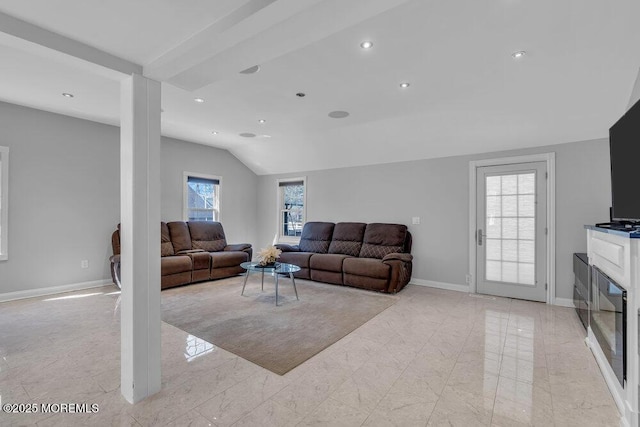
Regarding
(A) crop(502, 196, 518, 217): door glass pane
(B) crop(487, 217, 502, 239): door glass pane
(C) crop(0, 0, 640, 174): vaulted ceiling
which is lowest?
(B) crop(487, 217, 502, 239): door glass pane

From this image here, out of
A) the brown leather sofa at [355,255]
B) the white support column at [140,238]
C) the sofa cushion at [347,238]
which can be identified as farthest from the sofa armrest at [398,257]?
the white support column at [140,238]

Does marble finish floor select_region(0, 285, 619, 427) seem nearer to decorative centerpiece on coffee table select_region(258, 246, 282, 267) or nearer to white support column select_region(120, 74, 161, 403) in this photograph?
white support column select_region(120, 74, 161, 403)

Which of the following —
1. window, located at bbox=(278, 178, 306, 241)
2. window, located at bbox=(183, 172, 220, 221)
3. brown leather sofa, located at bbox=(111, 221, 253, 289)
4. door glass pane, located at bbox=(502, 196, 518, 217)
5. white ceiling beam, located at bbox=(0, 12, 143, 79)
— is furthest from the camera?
window, located at bbox=(278, 178, 306, 241)

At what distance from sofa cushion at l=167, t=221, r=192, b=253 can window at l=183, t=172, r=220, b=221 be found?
46 centimetres

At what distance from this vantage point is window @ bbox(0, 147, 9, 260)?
157 inches

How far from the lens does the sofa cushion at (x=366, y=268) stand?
453 cm

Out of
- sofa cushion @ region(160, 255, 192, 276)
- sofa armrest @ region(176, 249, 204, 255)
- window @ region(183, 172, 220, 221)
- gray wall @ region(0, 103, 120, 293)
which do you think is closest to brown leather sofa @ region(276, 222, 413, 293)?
sofa armrest @ region(176, 249, 204, 255)

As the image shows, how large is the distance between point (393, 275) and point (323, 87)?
2.80 meters

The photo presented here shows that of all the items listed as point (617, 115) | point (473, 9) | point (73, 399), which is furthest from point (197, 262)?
point (617, 115)

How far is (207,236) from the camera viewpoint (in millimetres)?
5895

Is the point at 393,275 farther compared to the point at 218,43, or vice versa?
the point at 393,275

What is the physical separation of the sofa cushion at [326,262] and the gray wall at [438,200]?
1106 mm

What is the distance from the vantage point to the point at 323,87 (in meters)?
3.24

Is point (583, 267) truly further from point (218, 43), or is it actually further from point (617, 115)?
point (218, 43)
